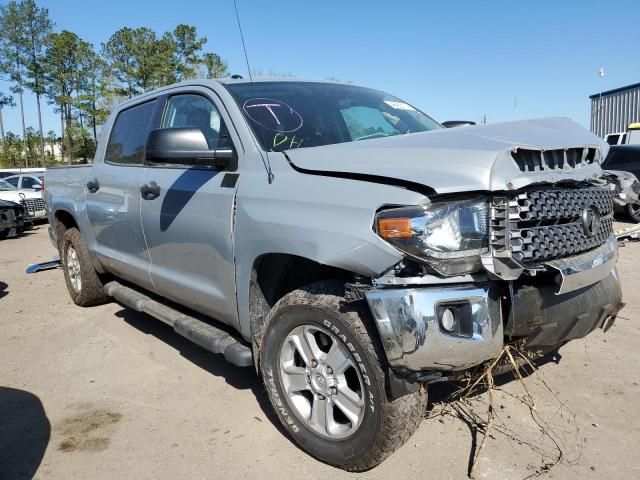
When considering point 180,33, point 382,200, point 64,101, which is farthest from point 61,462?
point 64,101

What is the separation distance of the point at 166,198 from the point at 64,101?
1430 inches

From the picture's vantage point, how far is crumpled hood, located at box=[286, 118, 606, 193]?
213 cm

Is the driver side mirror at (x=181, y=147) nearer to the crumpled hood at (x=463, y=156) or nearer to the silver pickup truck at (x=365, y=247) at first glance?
the silver pickup truck at (x=365, y=247)

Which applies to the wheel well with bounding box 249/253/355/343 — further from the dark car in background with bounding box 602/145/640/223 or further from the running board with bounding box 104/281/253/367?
the dark car in background with bounding box 602/145/640/223

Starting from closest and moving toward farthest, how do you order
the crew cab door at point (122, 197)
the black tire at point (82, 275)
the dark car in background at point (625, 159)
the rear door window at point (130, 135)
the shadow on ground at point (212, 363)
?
the shadow on ground at point (212, 363) < the crew cab door at point (122, 197) < the rear door window at point (130, 135) < the black tire at point (82, 275) < the dark car in background at point (625, 159)

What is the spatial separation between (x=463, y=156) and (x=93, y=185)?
12.1 ft

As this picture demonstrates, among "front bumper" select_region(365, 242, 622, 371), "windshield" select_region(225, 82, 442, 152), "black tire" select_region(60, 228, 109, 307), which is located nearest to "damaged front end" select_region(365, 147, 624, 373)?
"front bumper" select_region(365, 242, 622, 371)

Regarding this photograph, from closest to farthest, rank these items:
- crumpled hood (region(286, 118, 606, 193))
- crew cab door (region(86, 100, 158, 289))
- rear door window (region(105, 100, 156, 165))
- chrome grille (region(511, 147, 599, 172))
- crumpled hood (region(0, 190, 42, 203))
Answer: crumpled hood (region(286, 118, 606, 193))
chrome grille (region(511, 147, 599, 172))
crew cab door (region(86, 100, 158, 289))
rear door window (region(105, 100, 156, 165))
crumpled hood (region(0, 190, 42, 203))

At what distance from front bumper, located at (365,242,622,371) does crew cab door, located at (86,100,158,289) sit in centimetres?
244

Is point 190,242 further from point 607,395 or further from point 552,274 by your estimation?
point 607,395

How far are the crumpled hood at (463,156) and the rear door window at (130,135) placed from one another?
2000 mm

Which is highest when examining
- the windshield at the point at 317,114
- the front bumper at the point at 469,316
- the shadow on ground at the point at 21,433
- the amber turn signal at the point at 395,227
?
the windshield at the point at 317,114

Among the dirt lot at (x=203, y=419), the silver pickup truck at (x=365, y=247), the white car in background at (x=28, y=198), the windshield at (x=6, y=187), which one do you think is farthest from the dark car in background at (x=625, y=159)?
the windshield at (x=6, y=187)

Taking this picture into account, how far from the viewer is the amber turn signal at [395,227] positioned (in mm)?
2180
